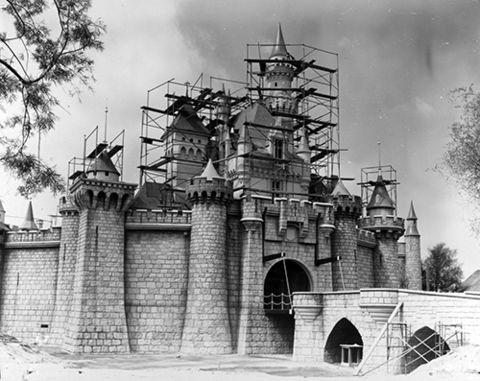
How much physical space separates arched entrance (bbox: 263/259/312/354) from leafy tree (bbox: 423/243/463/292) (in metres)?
33.0

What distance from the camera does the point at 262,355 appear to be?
32125mm

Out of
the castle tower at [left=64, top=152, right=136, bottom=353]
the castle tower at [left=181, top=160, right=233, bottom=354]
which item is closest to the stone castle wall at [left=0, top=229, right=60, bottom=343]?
the castle tower at [left=64, top=152, right=136, bottom=353]

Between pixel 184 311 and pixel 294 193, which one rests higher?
pixel 294 193

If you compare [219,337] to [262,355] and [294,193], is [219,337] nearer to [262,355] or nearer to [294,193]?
[262,355]

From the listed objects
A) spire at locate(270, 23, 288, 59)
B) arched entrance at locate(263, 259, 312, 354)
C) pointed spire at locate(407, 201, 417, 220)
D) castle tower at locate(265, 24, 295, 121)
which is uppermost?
spire at locate(270, 23, 288, 59)

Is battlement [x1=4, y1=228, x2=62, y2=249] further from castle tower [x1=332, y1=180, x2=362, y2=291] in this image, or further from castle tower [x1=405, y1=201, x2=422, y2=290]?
castle tower [x1=405, y1=201, x2=422, y2=290]

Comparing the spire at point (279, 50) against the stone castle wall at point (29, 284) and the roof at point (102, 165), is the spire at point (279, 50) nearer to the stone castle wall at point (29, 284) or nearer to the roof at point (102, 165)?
the roof at point (102, 165)

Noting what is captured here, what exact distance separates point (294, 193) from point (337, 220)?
12.0 ft

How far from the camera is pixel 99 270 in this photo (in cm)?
3222

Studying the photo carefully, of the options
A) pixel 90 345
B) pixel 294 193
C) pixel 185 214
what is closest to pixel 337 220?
pixel 294 193

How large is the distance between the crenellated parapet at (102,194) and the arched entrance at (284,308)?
363 inches

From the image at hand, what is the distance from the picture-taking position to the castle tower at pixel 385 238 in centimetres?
4150

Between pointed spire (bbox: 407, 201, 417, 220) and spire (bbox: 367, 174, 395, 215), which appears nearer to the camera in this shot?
spire (bbox: 367, 174, 395, 215)

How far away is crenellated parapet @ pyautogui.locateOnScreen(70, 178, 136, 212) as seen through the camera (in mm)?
32719
